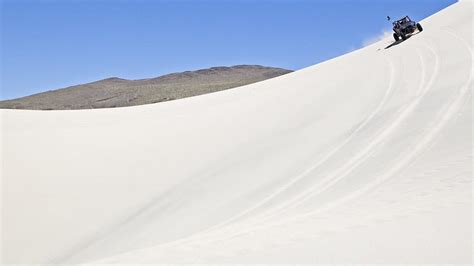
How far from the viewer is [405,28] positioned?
2070 cm

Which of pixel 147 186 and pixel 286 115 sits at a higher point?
pixel 286 115

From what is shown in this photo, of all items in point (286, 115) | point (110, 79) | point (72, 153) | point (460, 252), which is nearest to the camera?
point (460, 252)

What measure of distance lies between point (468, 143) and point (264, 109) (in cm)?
674

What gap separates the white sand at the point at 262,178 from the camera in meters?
4.27

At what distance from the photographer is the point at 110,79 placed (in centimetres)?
8925

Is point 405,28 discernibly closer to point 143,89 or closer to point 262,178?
point 262,178

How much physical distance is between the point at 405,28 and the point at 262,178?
15.1 metres

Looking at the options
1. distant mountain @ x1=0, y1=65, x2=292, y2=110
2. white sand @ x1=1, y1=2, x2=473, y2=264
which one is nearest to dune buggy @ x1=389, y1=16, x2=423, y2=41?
white sand @ x1=1, y1=2, x2=473, y2=264

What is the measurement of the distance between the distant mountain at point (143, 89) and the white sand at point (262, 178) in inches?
1235

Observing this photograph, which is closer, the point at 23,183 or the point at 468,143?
the point at 468,143

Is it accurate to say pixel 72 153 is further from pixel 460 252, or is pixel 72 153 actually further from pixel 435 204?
pixel 460 252

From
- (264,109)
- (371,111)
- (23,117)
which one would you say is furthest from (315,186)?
(23,117)

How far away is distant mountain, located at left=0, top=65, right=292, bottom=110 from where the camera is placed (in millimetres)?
49625

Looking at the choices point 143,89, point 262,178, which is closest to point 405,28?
point 262,178
